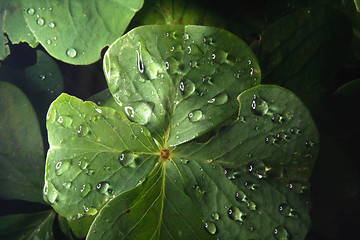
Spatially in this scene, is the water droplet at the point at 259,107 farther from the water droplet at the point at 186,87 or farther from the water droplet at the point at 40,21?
the water droplet at the point at 40,21

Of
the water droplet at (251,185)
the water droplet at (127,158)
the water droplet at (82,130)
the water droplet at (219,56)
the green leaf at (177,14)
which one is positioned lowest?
the water droplet at (251,185)

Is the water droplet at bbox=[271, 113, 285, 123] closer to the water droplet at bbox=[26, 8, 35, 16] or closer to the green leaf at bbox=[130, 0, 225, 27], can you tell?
the green leaf at bbox=[130, 0, 225, 27]

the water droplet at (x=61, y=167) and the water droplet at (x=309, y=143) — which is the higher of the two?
the water droplet at (x=309, y=143)

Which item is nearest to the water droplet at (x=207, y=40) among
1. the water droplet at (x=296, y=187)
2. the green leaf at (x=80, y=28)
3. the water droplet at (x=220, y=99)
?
the water droplet at (x=220, y=99)

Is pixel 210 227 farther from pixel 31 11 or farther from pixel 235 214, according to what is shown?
pixel 31 11

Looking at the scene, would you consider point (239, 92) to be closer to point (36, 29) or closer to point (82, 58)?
point (82, 58)

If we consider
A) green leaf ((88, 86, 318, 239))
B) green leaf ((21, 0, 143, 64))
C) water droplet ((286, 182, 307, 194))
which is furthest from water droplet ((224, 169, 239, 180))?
green leaf ((21, 0, 143, 64))
